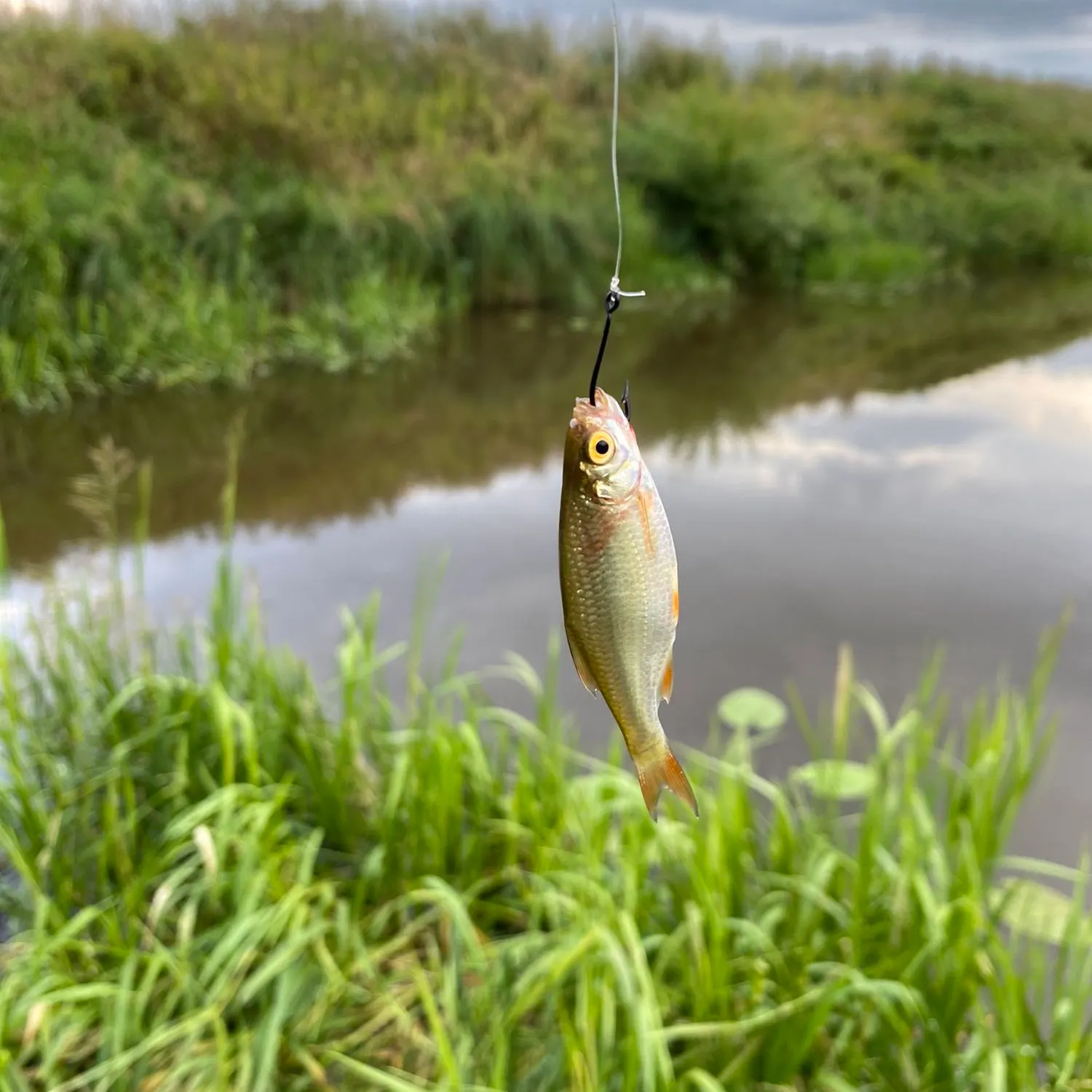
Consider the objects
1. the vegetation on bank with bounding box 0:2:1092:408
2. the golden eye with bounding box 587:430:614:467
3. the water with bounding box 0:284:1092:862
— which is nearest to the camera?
the golden eye with bounding box 587:430:614:467

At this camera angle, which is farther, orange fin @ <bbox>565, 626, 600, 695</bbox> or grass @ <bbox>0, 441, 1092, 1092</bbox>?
grass @ <bbox>0, 441, 1092, 1092</bbox>

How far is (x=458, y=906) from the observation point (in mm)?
1778

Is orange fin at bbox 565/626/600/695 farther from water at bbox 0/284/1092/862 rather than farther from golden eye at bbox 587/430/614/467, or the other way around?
water at bbox 0/284/1092/862

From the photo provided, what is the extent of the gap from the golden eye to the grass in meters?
1.07

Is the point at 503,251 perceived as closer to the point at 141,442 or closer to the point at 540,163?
the point at 540,163

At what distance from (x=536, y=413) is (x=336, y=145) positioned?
9.95 ft

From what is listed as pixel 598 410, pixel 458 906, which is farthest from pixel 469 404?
pixel 598 410

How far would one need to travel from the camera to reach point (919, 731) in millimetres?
2033

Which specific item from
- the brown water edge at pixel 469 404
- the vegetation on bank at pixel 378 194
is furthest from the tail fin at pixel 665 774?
the vegetation on bank at pixel 378 194

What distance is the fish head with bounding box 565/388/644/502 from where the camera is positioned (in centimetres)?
79

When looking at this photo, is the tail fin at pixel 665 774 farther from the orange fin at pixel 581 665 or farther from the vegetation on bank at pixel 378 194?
the vegetation on bank at pixel 378 194

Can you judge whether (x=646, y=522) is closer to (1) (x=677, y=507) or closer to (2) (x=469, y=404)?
(1) (x=677, y=507)

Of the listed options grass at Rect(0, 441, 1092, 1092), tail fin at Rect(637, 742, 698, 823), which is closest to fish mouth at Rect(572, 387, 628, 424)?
tail fin at Rect(637, 742, 698, 823)

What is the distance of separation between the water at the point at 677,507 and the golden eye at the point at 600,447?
7.01 ft
